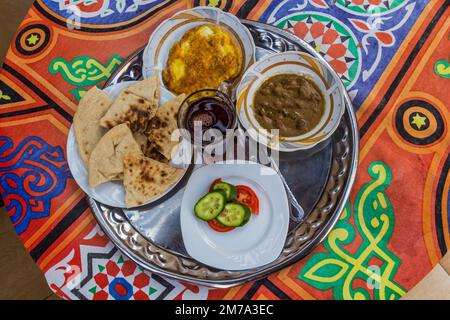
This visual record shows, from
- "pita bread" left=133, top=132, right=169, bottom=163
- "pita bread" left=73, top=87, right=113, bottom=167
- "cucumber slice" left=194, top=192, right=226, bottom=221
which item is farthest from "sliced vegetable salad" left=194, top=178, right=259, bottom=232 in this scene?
"pita bread" left=73, top=87, right=113, bottom=167

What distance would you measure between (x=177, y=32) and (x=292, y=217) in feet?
3.22

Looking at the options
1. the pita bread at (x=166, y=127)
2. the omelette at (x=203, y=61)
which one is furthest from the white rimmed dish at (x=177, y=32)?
the pita bread at (x=166, y=127)

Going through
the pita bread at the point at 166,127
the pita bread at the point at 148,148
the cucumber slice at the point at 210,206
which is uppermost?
the pita bread at the point at 166,127

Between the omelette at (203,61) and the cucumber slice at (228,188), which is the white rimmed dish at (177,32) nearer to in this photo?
the omelette at (203,61)

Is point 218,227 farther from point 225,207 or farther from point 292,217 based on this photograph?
point 292,217

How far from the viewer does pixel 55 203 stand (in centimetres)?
180

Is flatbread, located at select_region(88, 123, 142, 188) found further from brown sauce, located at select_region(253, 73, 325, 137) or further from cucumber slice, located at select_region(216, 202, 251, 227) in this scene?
brown sauce, located at select_region(253, 73, 325, 137)

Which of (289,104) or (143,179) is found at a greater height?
(289,104)

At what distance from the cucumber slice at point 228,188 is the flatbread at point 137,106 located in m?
0.42

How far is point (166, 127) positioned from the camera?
1.68m

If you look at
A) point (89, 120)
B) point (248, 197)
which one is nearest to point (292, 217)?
point (248, 197)

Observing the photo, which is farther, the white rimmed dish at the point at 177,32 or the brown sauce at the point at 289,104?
the white rimmed dish at the point at 177,32

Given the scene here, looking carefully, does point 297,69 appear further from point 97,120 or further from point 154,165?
point 97,120

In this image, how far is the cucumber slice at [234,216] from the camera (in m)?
1.55
